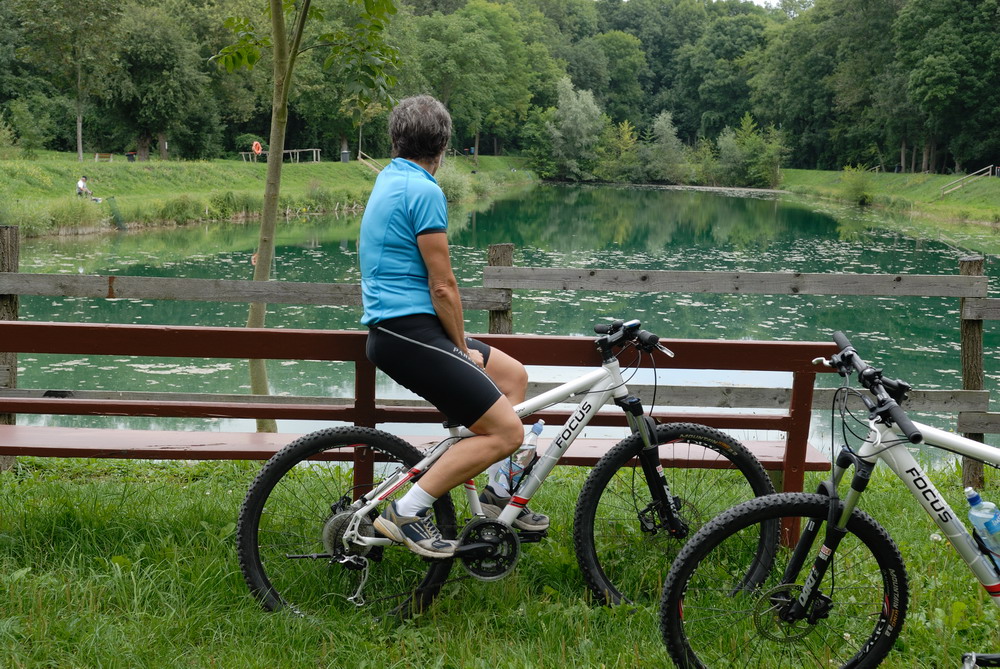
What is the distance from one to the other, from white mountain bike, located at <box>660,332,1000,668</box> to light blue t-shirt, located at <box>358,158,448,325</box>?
1174mm

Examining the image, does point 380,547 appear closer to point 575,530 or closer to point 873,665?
point 575,530

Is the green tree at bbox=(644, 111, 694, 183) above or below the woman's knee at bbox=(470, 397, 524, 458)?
above

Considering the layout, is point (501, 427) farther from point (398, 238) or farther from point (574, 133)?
point (574, 133)

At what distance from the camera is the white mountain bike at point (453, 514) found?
3275 millimetres

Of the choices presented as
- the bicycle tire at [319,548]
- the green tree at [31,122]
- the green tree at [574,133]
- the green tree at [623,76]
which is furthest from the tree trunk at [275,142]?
the green tree at [623,76]

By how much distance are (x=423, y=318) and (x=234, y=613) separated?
46.2 inches

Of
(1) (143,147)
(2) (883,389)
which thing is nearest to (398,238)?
(2) (883,389)

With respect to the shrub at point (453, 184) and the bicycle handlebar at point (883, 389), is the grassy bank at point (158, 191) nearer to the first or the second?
the shrub at point (453, 184)

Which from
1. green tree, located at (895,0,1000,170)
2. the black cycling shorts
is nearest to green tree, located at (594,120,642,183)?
green tree, located at (895,0,1000,170)

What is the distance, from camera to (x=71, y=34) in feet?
109

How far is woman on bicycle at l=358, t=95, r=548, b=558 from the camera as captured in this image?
308 cm

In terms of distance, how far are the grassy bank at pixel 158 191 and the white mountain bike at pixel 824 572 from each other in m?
24.1

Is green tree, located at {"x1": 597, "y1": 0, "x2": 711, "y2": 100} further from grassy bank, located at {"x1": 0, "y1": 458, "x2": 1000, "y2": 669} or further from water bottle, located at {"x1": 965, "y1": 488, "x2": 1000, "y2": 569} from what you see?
water bottle, located at {"x1": 965, "y1": 488, "x2": 1000, "y2": 569}

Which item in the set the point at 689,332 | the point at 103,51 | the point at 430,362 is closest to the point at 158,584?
the point at 430,362
